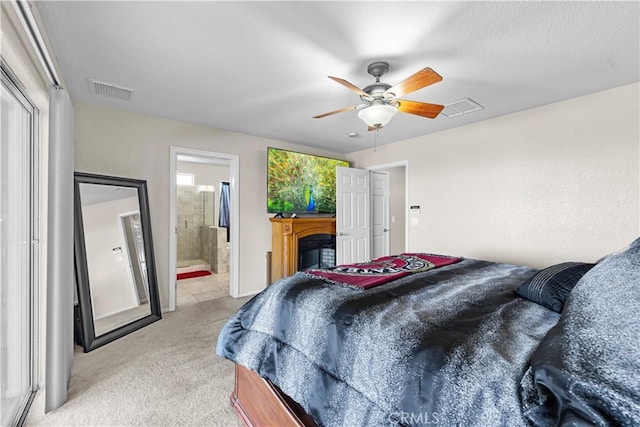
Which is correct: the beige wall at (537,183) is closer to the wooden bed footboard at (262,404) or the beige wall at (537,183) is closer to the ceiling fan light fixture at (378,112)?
the ceiling fan light fixture at (378,112)

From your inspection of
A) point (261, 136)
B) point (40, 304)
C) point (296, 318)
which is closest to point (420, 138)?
point (261, 136)

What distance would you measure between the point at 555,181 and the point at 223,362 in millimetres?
3608

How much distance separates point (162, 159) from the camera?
3309 millimetres

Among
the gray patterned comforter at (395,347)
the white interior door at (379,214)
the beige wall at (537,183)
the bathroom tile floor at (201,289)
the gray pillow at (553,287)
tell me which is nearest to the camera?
the gray patterned comforter at (395,347)

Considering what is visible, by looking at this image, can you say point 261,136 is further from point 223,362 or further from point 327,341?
point 327,341

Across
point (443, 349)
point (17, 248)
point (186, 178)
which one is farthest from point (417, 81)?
point (186, 178)

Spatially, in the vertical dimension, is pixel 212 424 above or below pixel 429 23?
below

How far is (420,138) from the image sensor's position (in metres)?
4.01

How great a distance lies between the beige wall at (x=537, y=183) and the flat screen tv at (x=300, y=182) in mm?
1412

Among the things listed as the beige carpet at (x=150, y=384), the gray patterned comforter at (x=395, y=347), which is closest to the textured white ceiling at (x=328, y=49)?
the gray patterned comforter at (x=395, y=347)

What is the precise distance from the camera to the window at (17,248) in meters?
1.49

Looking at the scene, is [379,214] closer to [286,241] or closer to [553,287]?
[286,241]

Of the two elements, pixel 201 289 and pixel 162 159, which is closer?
pixel 162 159

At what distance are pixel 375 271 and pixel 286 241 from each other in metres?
2.16
